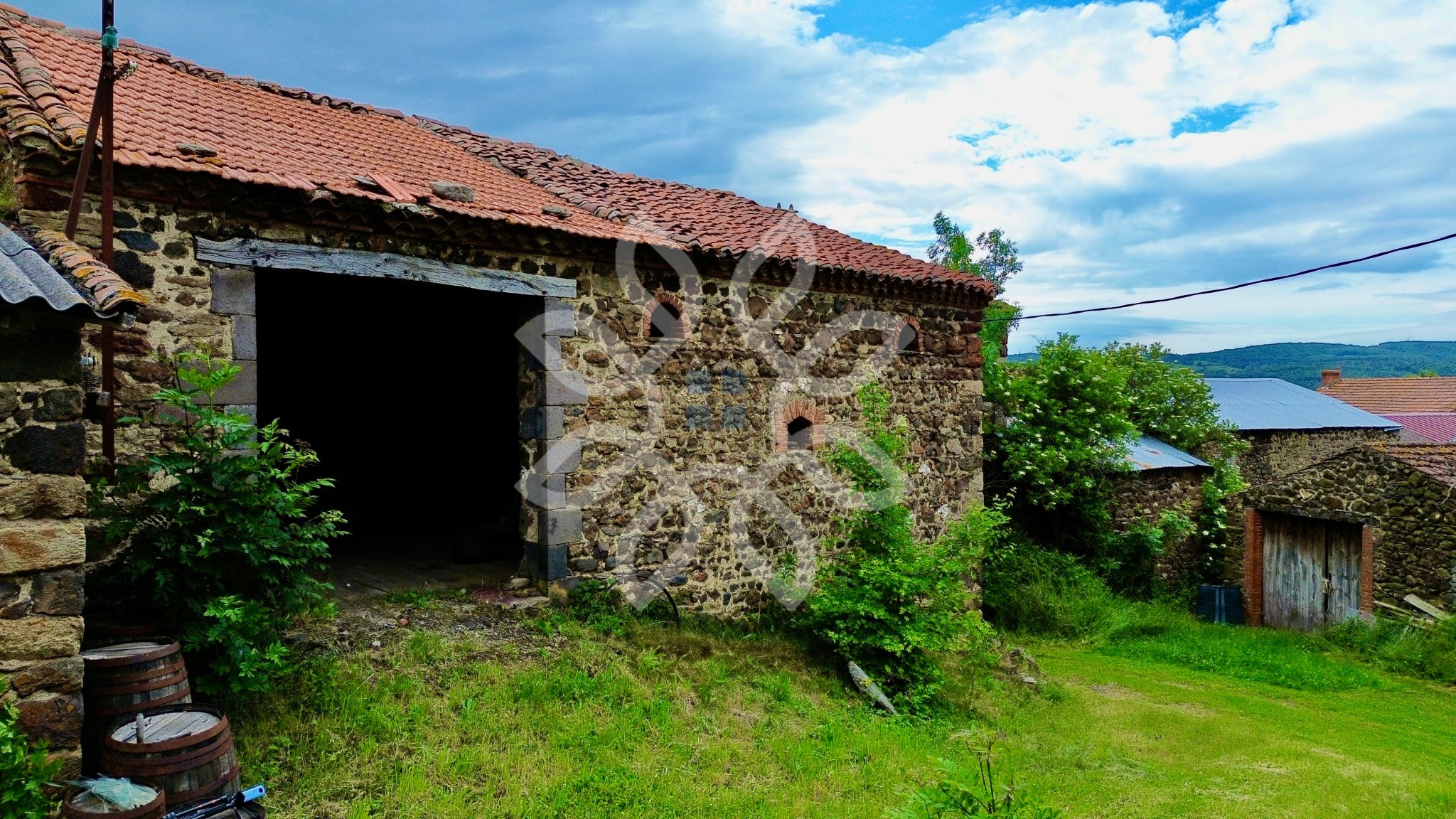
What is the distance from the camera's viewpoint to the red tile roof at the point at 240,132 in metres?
5.89

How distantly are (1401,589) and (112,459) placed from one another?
580 inches

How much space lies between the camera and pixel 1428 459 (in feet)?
39.9

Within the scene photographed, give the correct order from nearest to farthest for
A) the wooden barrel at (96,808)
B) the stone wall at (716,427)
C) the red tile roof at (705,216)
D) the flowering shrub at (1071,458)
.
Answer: the wooden barrel at (96,808) < the stone wall at (716,427) < the red tile roof at (705,216) < the flowering shrub at (1071,458)

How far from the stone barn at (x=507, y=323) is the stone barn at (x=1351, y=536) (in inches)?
224

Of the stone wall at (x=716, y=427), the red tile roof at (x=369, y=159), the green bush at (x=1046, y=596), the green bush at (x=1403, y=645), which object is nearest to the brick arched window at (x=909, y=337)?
the stone wall at (x=716, y=427)

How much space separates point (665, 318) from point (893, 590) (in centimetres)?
345

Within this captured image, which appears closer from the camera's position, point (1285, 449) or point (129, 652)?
point (129, 652)

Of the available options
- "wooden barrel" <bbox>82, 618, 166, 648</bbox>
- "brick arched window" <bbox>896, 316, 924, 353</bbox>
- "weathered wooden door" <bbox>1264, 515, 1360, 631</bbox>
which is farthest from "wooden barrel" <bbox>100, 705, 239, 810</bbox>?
"weathered wooden door" <bbox>1264, 515, 1360, 631</bbox>

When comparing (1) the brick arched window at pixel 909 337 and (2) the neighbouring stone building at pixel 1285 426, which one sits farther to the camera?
(2) the neighbouring stone building at pixel 1285 426

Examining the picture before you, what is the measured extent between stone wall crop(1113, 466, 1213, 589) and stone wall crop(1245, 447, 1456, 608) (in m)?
2.14

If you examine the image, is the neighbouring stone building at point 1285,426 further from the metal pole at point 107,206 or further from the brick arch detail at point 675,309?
the metal pole at point 107,206

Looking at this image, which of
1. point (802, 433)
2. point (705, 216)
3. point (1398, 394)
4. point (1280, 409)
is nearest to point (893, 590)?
point (802, 433)

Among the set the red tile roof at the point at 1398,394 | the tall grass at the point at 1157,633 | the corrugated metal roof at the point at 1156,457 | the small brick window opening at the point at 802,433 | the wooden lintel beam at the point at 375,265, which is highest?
the wooden lintel beam at the point at 375,265

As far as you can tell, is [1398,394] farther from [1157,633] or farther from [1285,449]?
[1157,633]
